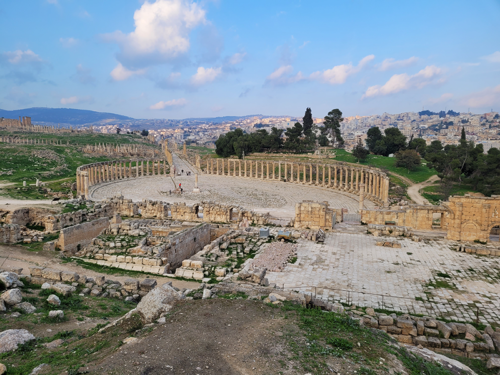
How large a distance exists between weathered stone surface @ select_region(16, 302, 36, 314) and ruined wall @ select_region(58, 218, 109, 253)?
33.5 ft

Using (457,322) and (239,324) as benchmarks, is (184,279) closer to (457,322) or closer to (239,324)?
(239,324)

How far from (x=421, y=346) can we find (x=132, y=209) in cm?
2762

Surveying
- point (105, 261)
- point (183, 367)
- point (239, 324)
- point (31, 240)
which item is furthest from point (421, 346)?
point (31, 240)

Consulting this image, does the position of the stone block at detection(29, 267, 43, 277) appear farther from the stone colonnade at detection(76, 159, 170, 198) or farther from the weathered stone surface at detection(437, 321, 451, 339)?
the stone colonnade at detection(76, 159, 170, 198)

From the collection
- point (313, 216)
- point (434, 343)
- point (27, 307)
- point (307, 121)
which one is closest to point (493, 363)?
point (434, 343)

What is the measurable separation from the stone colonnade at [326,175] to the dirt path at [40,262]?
94.3 feet

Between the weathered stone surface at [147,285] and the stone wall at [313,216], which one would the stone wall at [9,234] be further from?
the stone wall at [313,216]

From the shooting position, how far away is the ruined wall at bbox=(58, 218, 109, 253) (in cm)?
2123

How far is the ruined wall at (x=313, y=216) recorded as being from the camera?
27.7 meters

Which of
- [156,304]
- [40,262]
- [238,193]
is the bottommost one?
[238,193]

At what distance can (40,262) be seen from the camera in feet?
60.1

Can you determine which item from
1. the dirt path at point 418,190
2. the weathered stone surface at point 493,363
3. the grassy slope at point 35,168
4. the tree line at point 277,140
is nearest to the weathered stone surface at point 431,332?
the weathered stone surface at point 493,363

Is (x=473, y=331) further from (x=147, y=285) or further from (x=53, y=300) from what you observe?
(x=53, y=300)

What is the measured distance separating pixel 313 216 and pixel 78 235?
1658 cm
